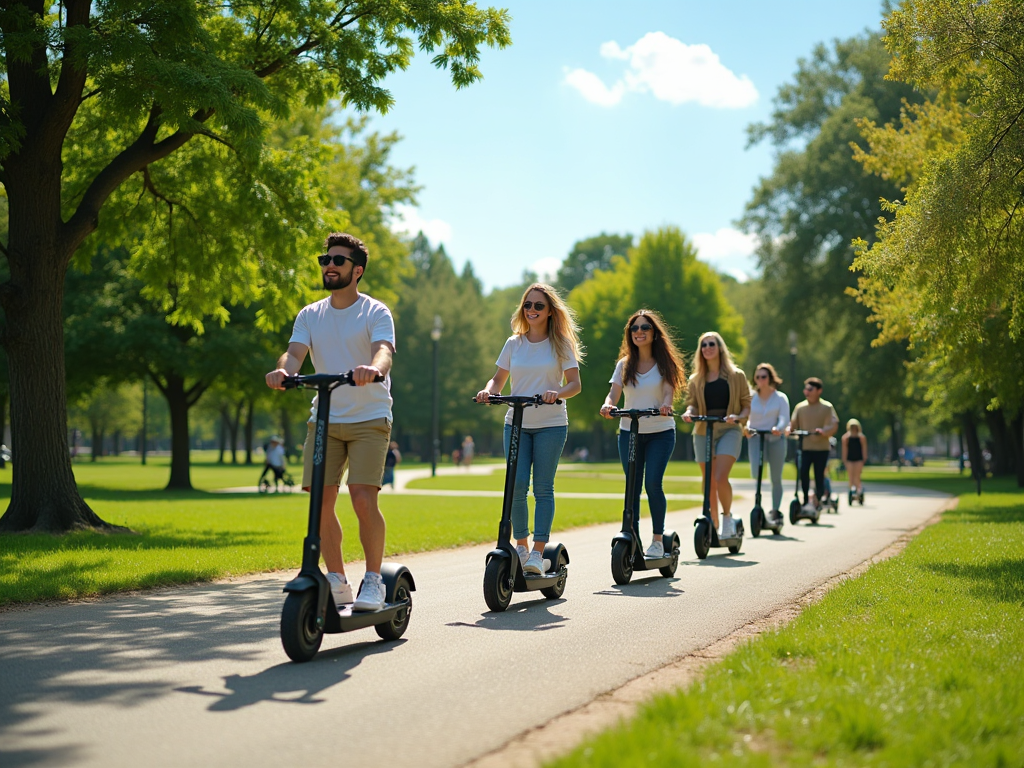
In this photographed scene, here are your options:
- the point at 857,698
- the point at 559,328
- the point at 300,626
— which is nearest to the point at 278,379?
the point at 300,626

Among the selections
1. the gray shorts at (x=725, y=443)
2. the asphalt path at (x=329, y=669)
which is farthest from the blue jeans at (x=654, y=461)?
the gray shorts at (x=725, y=443)

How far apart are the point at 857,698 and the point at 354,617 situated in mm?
2738

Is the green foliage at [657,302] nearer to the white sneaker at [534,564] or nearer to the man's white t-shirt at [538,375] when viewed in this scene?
the man's white t-shirt at [538,375]

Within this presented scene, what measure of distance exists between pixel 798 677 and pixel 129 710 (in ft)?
9.81

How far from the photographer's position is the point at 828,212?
1547 inches

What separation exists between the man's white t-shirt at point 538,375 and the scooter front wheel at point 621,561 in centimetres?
153

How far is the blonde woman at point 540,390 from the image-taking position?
7.76m

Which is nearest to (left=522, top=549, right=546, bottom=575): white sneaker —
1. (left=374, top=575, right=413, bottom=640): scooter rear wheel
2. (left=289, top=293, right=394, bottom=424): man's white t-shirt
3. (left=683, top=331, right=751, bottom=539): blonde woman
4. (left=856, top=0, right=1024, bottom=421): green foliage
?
(left=374, top=575, right=413, bottom=640): scooter rear wheel

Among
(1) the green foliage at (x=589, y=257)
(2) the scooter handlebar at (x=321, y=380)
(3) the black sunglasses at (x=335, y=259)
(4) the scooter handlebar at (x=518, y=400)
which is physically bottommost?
(4) the scooter handlebar at (x=518, y=400)

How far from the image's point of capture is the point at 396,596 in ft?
20.6

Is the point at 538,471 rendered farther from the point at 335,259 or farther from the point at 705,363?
the point at 705,363

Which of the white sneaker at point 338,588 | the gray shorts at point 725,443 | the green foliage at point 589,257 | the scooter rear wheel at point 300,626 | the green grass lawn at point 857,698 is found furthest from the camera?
the green foliage at point 589,257

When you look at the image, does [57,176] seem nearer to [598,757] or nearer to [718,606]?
[718,606]

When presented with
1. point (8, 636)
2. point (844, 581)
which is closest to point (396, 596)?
point (8, 636)
